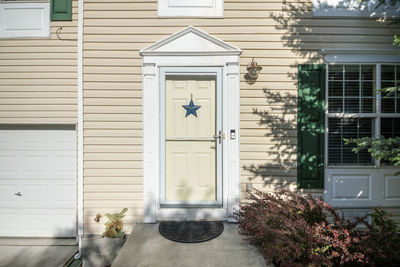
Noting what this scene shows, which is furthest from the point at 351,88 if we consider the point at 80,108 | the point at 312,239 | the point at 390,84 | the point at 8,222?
the point at 8,222

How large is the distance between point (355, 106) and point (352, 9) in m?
1.50

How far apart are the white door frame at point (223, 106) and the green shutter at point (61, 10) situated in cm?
134

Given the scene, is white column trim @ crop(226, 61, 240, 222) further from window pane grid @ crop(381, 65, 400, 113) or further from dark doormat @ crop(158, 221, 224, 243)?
window pane grid @ crop(381, 65, 400, 113)

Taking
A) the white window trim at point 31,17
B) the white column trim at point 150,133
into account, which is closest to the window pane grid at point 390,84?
the white column trim at point 150,133

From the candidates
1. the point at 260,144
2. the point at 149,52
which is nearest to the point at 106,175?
the point at 149,52

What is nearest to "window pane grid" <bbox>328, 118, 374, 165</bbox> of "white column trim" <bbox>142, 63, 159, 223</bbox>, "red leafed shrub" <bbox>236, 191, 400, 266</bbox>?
"red leafed shrub" <bbox>236, 191, 400, 266</bbox>

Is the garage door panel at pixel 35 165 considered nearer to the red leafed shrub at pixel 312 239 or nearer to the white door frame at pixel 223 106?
the white door frame at pixel 223 106

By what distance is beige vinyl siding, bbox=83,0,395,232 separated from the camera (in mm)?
3570

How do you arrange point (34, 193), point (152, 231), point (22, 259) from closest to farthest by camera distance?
point (152, 231)
point (22, 259)
point (34, 193)

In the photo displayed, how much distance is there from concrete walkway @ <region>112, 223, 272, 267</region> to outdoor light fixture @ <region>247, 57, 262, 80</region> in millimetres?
2302

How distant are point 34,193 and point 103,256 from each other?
63.9 inches

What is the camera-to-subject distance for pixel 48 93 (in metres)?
3.62

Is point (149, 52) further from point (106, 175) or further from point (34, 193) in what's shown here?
point (34, 193)

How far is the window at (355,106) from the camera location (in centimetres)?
365
